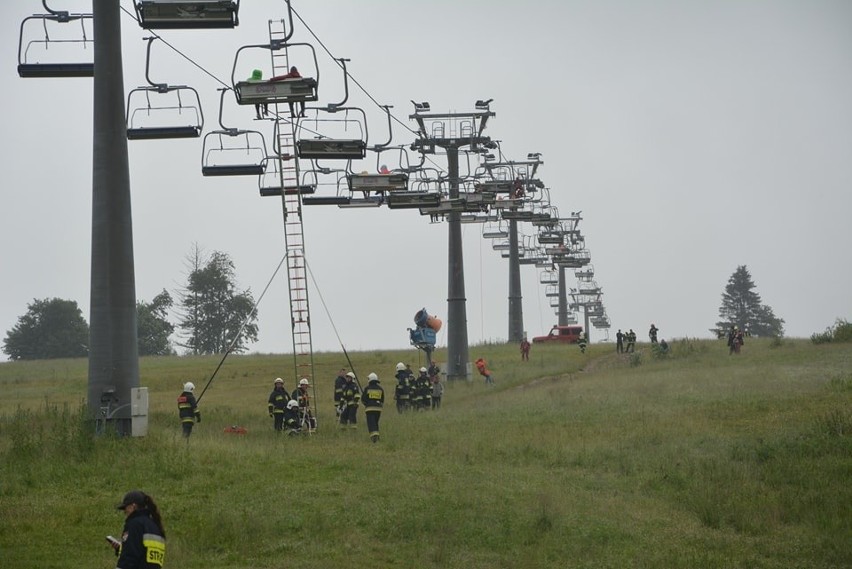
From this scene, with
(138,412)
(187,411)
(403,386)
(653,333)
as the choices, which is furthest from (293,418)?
(653,333)

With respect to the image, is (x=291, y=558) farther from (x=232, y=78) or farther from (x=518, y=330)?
(x=518, y=330)

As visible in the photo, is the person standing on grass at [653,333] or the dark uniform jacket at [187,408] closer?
the dark uniform jacket at [187,408]

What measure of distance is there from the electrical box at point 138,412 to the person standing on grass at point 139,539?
13237mm

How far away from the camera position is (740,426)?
30453 millimetres

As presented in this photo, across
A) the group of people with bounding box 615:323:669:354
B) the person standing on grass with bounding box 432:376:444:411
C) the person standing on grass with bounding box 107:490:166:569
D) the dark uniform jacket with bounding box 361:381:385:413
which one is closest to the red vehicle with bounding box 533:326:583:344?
the group of people with bounding box 615:323:669:354

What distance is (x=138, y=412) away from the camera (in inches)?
989

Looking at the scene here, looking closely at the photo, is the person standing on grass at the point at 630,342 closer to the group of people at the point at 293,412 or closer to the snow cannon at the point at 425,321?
the snow cannon at the point at 425,321

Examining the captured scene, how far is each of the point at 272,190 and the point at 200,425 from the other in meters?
8.19

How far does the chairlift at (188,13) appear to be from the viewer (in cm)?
2333

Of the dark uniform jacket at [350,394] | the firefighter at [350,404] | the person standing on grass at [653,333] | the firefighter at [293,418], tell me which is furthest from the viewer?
the person standing on grass at [653,333]

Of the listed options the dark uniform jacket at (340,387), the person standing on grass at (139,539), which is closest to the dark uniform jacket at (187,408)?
the dark uniform jacket at (340,387)

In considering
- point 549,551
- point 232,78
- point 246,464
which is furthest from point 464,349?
point 549,551

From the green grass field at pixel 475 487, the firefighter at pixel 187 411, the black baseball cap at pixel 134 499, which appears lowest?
the green grass field at pixel 475 487

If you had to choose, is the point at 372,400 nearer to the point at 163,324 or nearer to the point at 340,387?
the point at 340,387
